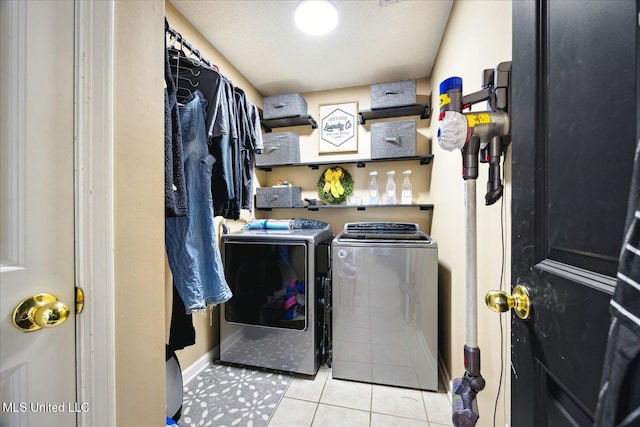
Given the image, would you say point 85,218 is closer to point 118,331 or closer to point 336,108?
point 118,331

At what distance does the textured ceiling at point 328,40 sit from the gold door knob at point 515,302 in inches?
67.9

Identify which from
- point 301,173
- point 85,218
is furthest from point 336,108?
point 85,218

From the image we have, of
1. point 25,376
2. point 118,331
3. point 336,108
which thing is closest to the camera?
point 25,376

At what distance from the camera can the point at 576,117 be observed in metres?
0.40

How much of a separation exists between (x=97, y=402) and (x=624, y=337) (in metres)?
1.00

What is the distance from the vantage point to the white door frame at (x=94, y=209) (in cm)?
59

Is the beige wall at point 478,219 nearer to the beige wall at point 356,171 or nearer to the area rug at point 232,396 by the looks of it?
the beige wall at point 356,171

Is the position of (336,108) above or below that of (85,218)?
above

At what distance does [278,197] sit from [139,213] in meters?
1.61

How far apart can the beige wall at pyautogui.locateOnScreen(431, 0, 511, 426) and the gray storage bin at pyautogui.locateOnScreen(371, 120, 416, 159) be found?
243 millimetres

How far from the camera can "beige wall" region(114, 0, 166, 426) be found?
66 centimetres
